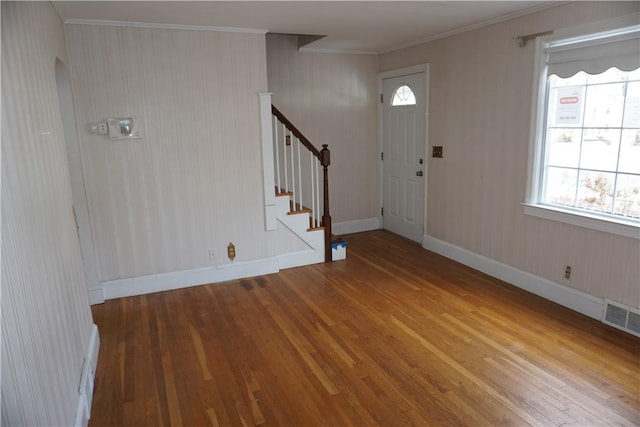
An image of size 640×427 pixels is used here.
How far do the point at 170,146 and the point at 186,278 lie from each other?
4.24 feet

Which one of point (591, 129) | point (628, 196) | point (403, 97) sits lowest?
point (628, 196)

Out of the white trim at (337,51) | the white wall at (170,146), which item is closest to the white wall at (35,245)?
the white wall at (170,146)

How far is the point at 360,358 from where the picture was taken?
2969mm

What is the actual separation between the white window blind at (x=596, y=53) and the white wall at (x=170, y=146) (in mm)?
2571

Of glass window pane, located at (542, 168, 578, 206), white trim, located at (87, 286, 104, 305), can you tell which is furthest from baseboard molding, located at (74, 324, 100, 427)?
glass window pane, located at (542, 168, 578, 206)

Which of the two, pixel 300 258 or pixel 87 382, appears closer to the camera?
pixel 87 382

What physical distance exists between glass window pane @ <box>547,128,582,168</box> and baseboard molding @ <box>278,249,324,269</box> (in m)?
2.49

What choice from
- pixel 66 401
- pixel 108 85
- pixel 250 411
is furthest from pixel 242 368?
pixel 108 85

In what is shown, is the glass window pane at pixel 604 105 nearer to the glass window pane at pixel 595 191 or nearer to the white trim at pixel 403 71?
the glass window pane at pixel 595 191

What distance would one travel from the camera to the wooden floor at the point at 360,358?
8.00 ft

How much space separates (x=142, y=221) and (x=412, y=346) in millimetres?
2658

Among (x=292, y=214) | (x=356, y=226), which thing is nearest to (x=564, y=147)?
(x=292, y=214)

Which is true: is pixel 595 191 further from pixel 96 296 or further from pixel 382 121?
pixel 96 296

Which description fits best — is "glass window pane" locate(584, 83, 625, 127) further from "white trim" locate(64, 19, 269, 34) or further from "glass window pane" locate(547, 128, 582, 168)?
"white trim" locate(64, 19, 269, 34)
